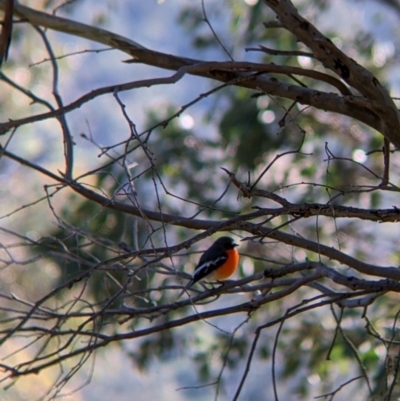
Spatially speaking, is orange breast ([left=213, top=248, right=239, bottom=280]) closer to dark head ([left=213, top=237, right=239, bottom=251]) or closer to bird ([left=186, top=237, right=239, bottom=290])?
bird ([left=186, top=237, right=239, bottom=290])

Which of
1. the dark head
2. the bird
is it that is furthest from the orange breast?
the dark head

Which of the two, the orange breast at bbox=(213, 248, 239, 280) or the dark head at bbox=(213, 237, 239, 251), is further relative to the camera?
the dark head at bbox=(213, 237, 239, 251)

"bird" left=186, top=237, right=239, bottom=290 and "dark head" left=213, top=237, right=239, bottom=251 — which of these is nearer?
"bird" left=186, top=237, right=239, bottom=290

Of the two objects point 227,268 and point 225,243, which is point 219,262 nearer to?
point 227,268

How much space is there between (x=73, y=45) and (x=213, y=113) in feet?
22.7

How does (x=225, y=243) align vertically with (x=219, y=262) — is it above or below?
above

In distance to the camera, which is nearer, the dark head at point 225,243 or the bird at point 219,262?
the bird at point 219,262

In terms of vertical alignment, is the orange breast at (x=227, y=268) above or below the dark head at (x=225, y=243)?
below

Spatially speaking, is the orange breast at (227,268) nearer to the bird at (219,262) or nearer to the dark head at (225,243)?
the bird at (219,262)

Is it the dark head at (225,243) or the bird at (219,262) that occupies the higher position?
the dark head at (225,243)

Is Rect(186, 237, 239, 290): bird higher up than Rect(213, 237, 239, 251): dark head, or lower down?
lower down

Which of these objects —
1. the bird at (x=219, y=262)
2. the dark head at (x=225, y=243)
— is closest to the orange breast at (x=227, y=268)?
the bird at (x=219, y=262)

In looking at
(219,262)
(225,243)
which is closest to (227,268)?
(219,262)

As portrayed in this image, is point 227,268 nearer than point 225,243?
Yes
